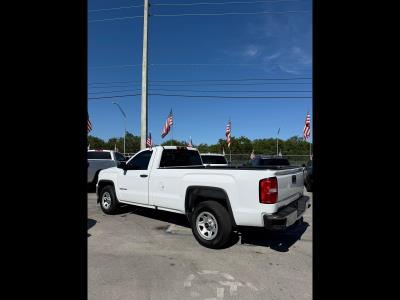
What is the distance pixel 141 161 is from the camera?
7.02m

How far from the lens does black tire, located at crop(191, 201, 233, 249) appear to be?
490cm

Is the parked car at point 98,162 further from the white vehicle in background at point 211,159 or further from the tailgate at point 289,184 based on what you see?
the tailgate at point 289,184

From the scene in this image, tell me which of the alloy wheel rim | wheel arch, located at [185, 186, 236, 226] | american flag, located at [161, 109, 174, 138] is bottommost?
the alloy wheel rim

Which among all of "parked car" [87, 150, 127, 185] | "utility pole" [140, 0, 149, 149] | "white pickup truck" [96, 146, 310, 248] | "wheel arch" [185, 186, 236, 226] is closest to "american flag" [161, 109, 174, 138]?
"utility pole" [140, 0, 149, 149]

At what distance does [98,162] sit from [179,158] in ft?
24.1

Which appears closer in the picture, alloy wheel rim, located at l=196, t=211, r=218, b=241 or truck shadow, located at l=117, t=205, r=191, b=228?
alloy wheel rim, located at l=196, t=211, r=218, b=241

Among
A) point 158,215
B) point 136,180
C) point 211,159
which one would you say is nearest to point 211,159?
point 211,159

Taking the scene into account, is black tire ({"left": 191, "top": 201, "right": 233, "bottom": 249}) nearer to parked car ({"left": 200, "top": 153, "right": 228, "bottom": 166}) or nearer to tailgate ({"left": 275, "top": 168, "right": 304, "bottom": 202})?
tailgate ({"left": 275, "top": 168, "right": 304, "bottom": 202})

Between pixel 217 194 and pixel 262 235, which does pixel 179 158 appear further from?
pixel 262 235

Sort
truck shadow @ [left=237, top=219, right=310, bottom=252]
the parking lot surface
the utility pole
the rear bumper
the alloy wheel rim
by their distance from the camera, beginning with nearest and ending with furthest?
the parking lot surface
the rear bumper
the alloy wheel rim
truck shadow @ [left=237, top=219, right=310, bottom=252]
the utility pole
